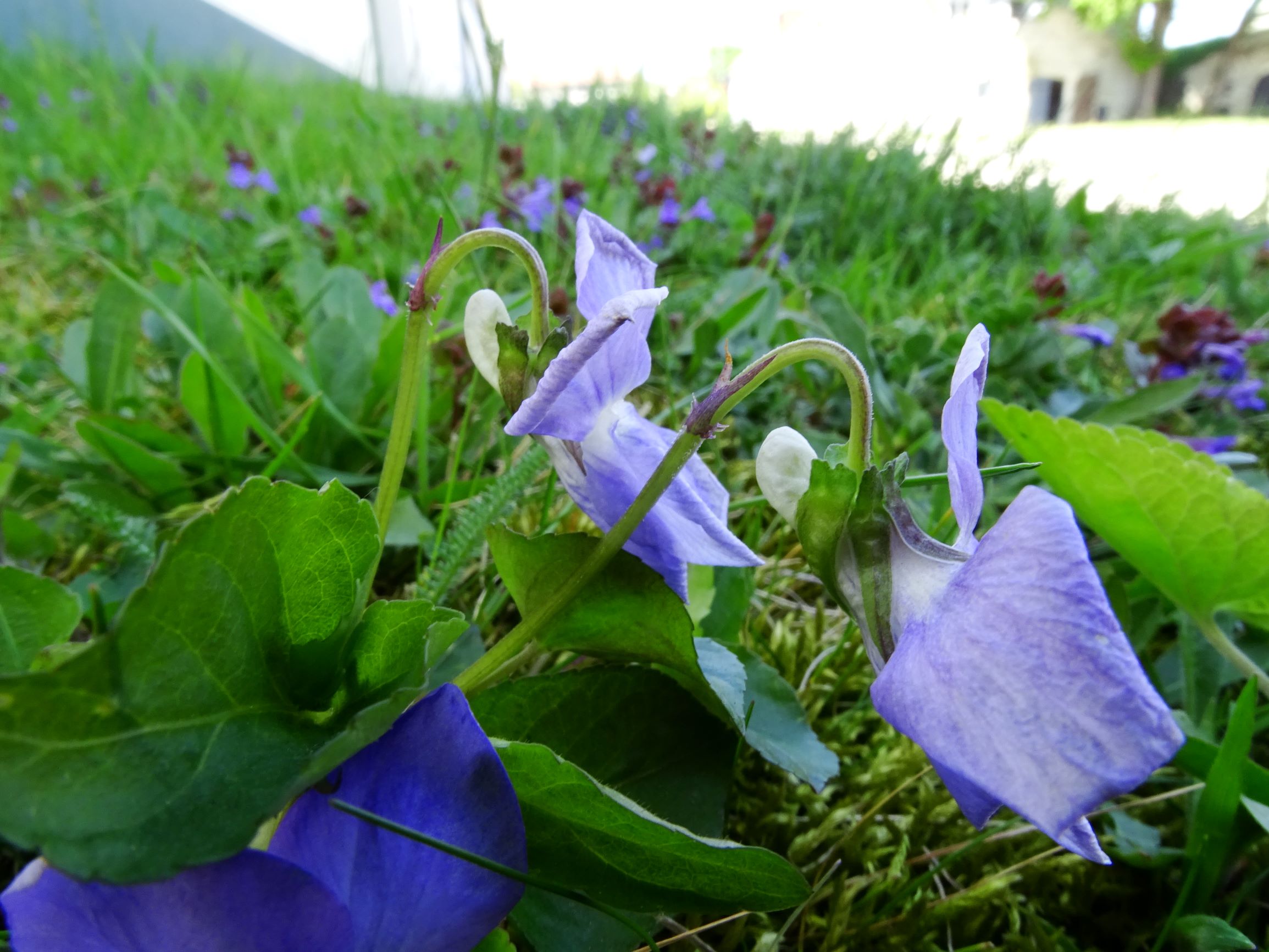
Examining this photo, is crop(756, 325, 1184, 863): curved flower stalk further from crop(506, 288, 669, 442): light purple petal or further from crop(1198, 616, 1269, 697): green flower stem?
crop(1198, 616, 1269, 697): green flower stem

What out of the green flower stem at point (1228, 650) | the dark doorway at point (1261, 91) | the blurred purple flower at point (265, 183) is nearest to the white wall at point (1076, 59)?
the dark doorway at point (1261, 91)

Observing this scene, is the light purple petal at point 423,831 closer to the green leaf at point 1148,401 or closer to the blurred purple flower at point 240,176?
the green leaf at point 1148,401

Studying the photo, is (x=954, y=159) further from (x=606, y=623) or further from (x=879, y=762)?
(x=606, y=623)

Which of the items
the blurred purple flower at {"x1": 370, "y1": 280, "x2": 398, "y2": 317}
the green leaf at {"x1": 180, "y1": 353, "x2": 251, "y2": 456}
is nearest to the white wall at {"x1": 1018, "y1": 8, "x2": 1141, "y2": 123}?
the blurred purple flower at {"x1": 370, "y1": 280, "x2": 398, "y2": 317}

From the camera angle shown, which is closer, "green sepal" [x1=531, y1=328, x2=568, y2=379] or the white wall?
"green sepal" [x1=531, y1=328, x2=568, y2=379]

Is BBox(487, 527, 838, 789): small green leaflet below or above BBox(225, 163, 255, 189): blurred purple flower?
below

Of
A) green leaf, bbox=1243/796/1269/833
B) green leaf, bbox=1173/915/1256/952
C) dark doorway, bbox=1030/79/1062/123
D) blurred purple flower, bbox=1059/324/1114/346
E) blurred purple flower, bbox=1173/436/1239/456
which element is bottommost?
green leaf, bbox=1173/915/1256/952

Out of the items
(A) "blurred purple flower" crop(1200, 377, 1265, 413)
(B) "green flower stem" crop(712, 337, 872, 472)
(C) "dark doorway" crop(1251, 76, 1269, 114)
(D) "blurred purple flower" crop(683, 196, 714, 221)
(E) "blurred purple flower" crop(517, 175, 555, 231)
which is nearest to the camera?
(B) "green flower stem" crop(712, 337, 872, 472)
